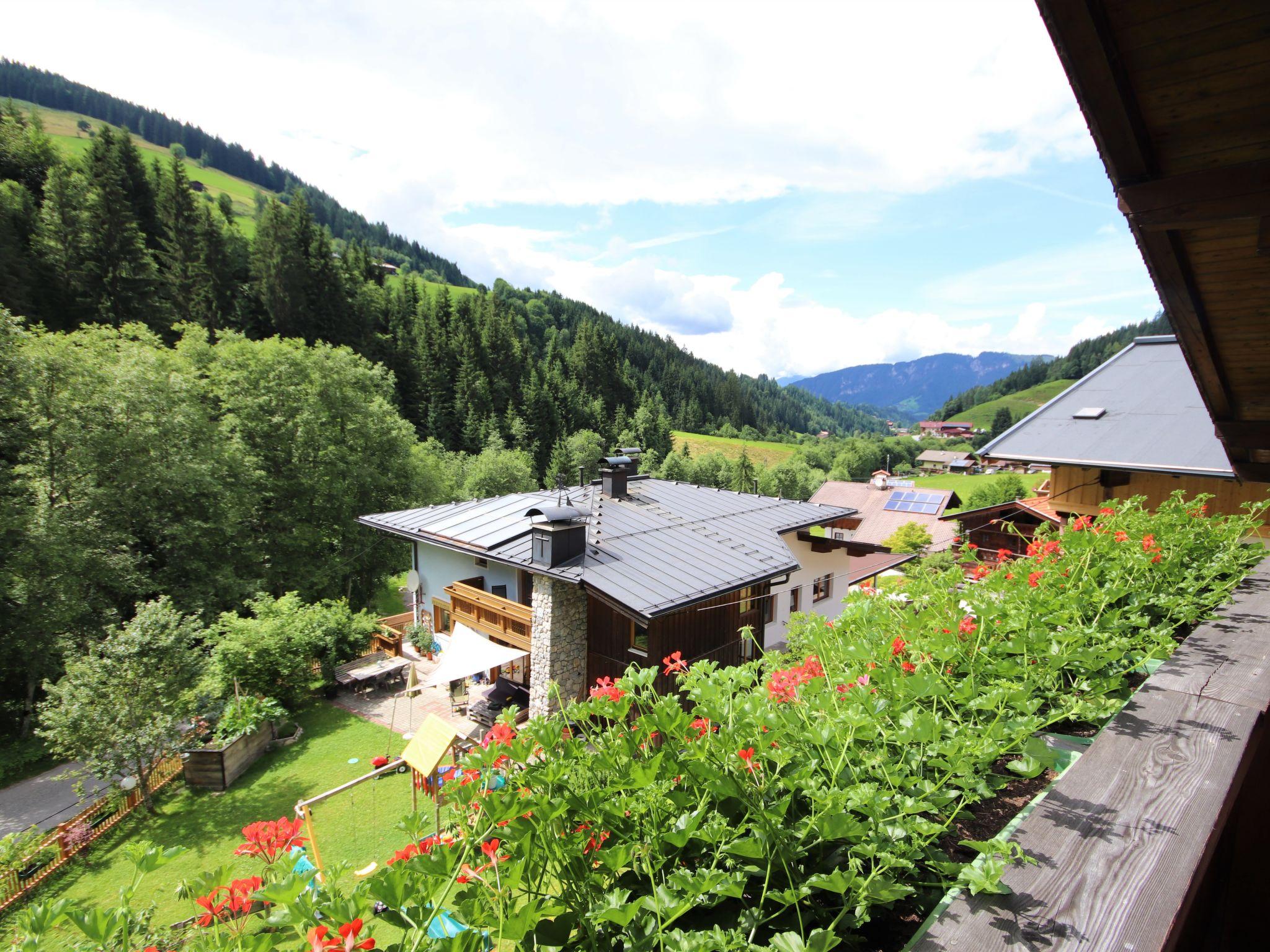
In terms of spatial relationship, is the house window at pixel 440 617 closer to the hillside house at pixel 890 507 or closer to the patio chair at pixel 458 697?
the patio chair at pixel 458 697

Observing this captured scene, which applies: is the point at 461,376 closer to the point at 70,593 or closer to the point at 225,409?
the point at 225,409

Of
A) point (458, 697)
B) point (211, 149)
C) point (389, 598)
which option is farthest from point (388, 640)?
point (211, 149)

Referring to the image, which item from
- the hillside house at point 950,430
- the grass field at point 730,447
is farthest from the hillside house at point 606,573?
the hillside house at point 950,430

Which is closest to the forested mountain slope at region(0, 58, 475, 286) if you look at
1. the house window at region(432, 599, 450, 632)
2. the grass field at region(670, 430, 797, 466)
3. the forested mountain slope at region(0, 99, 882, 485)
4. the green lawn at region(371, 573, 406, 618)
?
the forested mountain slope at region(0, 99, 882, 485)

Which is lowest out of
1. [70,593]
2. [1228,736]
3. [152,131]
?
[70,593]

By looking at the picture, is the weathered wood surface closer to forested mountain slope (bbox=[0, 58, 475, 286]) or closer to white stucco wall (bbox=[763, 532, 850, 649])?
white stucco wall (bbox=[763, 532, 850, 649])

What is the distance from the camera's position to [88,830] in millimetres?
10430

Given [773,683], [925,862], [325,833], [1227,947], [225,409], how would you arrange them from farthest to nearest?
[225,409]
[325,833]
[773,683]
[1227,947]
[925,862]

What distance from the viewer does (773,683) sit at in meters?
2.12

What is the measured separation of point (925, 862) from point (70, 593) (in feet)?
71.8

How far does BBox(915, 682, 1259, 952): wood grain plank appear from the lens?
878mm

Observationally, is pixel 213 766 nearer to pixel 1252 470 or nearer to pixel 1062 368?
pixel 1252 470

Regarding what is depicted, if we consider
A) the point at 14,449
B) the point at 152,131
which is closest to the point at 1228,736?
the point at 14,449

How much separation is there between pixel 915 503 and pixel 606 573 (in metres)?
35.6
